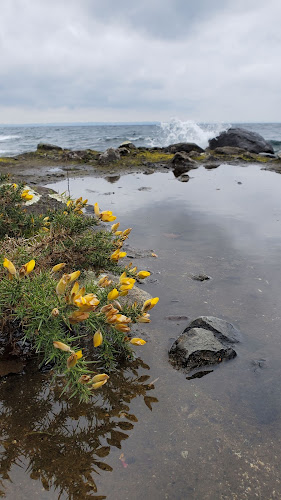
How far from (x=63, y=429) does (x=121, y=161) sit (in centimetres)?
1755

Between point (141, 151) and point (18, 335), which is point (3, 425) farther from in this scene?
point (141, 151)

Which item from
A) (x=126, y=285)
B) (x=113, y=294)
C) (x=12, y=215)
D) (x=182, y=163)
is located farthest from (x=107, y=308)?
(x=182, y=163)

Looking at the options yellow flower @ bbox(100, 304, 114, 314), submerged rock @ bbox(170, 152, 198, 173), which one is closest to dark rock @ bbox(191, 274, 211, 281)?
yellow flower @ bbox(100, 304, 114, 314)

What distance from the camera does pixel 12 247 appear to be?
3416 millimetres

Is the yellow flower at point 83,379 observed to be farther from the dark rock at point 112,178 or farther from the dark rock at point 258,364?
the dark rock at point 112,178

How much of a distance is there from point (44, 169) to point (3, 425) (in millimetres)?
15793

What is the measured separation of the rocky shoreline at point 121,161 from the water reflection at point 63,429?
1135 cm

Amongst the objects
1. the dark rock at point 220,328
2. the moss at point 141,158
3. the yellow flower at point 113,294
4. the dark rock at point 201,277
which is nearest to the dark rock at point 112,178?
the moss at point 141,158

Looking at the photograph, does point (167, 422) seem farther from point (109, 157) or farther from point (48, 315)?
point (109, 157)

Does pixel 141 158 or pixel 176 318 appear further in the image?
pixel 141 158

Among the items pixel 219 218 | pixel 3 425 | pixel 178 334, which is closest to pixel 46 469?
pixel 3 425

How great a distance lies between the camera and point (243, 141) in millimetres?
25094

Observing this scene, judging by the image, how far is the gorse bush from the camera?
2.38 meters

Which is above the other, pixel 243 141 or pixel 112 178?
pixel 243 141
